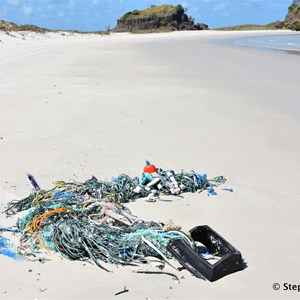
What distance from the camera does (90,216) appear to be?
13.7 feet

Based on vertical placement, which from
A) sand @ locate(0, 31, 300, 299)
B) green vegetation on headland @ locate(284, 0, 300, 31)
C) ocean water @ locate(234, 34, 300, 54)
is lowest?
ocean water @ locate(234, 34, 300, 54)

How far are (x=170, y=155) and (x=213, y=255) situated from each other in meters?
2.71

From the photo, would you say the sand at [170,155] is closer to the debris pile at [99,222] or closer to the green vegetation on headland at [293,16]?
the debris pile at [99,222]

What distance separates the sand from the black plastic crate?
65 millimetres

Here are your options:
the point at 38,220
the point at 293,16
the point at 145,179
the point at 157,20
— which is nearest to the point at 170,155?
the point at 145,179

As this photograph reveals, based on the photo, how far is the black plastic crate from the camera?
3344 millimetres

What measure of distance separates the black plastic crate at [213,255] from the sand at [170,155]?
65mm

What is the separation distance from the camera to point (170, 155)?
20.6ft

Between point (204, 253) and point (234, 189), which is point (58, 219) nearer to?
point (204, 253)

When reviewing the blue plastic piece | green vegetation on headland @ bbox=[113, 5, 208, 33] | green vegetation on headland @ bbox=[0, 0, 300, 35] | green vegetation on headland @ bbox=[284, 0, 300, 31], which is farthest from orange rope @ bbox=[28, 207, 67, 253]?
green vegetation on headland @ bbox=[284, 0, 300, 31]

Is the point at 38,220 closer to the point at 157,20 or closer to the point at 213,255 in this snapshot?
the point at 213,255

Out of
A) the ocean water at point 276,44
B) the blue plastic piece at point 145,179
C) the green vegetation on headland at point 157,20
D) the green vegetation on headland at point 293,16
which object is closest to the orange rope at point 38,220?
the blue plastic piece at point 145,179

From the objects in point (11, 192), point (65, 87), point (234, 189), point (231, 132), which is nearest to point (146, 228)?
point (234, 189)

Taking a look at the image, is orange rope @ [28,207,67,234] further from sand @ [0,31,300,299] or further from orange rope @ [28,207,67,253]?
sand @ [0,31,300,299]
